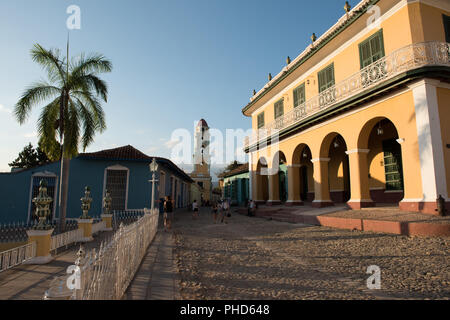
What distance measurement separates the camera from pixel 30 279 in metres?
4.38

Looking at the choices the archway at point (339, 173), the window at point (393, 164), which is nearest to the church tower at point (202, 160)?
the archway at point (339, 173)

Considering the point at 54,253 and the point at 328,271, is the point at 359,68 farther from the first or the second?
the point at 54,253

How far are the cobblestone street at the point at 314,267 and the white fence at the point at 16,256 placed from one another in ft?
10.2

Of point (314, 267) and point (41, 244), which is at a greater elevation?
point (41, 244)

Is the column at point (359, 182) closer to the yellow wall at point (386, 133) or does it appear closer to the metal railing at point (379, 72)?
the yellow wall at point (386, 133)

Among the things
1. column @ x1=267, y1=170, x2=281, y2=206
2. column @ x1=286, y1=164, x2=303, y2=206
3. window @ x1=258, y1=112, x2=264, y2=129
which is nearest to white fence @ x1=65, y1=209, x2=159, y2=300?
column @ x1=286, y1=164, x2=303, y2=206

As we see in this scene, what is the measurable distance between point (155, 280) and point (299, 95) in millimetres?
13385

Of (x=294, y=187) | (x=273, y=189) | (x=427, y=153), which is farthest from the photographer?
(x=273, y=189)

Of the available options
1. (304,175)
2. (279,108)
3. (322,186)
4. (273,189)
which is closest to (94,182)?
(273,189)

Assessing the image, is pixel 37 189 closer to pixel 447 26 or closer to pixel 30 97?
pixel 30 97

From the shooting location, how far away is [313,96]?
523 inches

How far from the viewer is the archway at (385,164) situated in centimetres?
1118

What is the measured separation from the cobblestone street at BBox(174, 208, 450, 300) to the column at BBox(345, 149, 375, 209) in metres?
2.82

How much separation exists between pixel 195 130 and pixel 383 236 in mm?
36193
